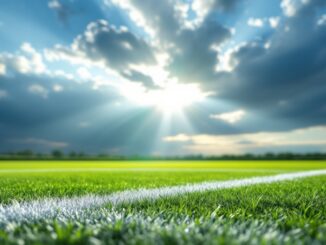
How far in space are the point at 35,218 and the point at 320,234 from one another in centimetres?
224

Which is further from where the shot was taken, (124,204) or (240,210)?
(124,204)

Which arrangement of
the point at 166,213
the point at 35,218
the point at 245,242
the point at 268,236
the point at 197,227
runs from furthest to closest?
the point at 166,213 < the point at 35,218 < the point at 197,227 < the point at 268,236 < the point at 245,242

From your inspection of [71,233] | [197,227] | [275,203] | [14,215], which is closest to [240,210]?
[275,203]

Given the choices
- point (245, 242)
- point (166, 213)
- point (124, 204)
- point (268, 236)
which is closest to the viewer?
point (245, 242)

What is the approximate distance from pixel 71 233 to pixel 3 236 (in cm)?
42

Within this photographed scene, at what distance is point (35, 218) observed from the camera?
2391 mm

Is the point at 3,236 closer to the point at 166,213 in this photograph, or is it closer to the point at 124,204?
the point at 166,213

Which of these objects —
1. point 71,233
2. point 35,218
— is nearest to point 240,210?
point 71,233

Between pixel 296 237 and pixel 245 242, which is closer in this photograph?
pixel 245 242

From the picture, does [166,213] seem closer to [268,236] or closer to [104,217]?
[104,217]

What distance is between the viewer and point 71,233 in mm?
1835

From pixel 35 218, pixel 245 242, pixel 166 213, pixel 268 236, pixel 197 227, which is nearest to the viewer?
pixel 245 242

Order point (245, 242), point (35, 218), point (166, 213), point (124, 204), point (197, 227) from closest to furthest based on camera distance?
1. point (245, 242)
2. point (197, 227)
3. point (35, 218)
4. point (166, 213)
5. point (124, 204)

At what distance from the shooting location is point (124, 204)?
3291 millimetres
